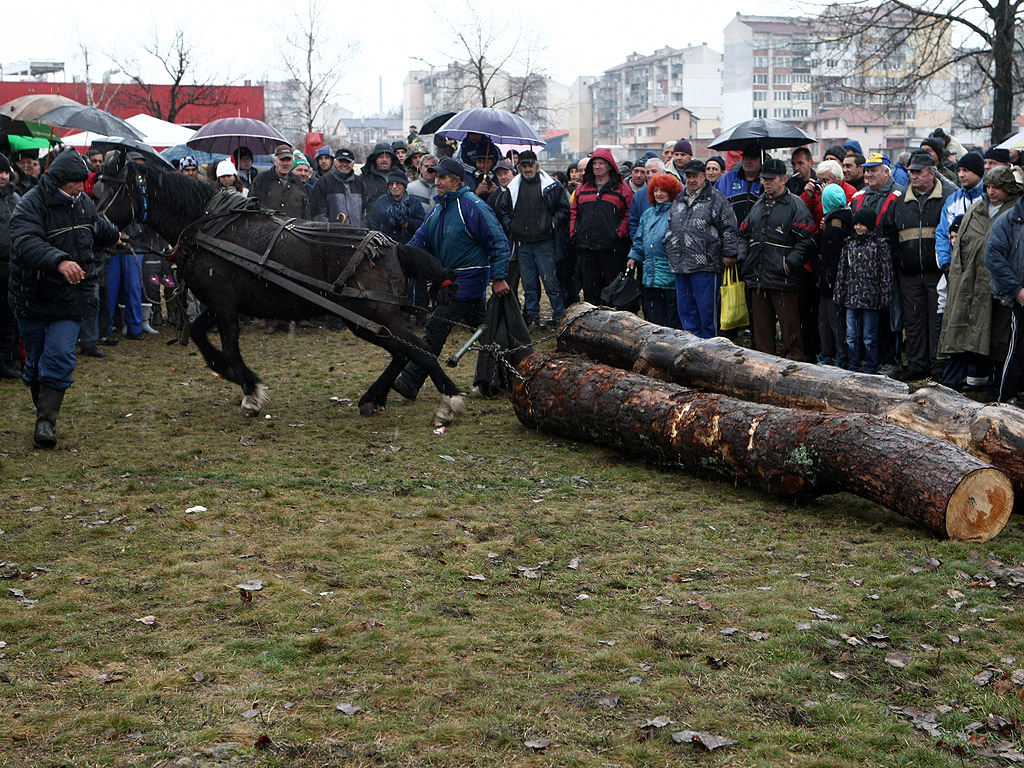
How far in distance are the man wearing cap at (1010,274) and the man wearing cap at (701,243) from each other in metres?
2.89

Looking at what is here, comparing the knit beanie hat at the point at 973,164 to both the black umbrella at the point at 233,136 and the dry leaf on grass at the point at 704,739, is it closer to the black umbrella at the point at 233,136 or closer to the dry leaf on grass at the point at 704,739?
the dry leaf on grass at the point at 704,739

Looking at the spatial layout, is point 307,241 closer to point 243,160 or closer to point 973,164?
point 973,164

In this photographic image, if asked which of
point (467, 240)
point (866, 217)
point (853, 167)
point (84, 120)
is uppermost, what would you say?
point (84, 120)

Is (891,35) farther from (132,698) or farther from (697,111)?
(697,111)

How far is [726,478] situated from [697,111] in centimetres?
12256

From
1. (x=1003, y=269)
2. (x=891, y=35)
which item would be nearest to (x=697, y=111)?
(x=891, y=35)

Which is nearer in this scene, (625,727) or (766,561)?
(625,727)

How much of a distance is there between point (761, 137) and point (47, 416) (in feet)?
25.0

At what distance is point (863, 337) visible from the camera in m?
10.8

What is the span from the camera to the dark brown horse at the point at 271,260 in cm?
919

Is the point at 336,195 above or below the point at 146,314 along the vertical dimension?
above

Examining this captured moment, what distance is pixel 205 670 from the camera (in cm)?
454

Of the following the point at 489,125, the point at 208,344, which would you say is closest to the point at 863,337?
the point at 489,125

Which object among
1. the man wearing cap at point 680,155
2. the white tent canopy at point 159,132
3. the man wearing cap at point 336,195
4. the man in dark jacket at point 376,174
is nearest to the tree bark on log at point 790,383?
the man wearing cap at point 680,155
